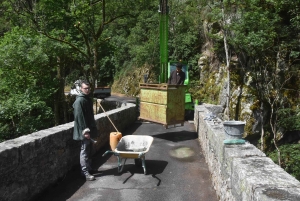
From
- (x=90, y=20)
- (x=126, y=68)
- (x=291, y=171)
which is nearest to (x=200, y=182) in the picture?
(x=291, y=171)

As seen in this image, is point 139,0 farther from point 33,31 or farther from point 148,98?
point 148,98

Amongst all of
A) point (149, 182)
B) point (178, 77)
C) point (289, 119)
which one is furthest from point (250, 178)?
point (289, 119)

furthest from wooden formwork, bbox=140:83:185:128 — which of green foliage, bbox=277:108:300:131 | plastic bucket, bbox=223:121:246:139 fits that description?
green foliage, bbox=277:108:300:131

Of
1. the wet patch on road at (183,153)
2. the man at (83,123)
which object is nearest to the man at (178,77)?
the wet patch on road at (183,153)

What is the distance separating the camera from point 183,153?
7.58 metres

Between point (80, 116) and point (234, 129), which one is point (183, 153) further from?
point (234, 129)

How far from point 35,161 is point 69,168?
1350 millimetres

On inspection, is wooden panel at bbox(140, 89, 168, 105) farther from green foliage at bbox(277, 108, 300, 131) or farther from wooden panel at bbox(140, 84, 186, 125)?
green foliage at bbox(277, 108, 300, 131)

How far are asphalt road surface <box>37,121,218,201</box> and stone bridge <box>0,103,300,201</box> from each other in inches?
10.6

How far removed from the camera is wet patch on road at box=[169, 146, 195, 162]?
7129 millimetres

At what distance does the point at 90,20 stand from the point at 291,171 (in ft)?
40.2

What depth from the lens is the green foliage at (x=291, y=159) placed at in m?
10.2

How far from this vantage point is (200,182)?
5492 millimetres

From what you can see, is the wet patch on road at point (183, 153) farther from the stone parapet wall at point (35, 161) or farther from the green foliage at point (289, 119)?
the green foliage at point (289, 119)
